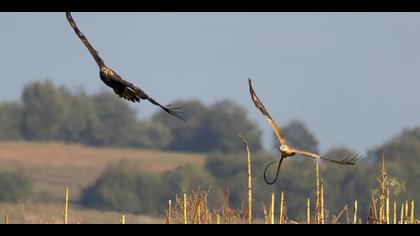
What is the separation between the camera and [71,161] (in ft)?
287

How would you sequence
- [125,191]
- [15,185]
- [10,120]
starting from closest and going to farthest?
1. [15,185]
2. [125,191]
3. [10,120]

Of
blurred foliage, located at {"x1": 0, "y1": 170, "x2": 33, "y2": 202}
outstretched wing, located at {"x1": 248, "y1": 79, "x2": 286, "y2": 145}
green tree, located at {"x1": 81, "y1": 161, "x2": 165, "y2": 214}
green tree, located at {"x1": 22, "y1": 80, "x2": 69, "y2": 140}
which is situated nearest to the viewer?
outstretched wing, located at {"x1": 248, "y1": 79, "x2": 286, "y2": 145}

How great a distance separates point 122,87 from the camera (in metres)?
14.6

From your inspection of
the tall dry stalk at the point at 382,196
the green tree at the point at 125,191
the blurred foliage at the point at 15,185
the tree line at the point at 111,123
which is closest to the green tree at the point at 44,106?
the tree line at the point at 111,123

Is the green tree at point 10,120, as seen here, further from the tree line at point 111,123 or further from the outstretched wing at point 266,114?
the outstretched wing at point 266,114

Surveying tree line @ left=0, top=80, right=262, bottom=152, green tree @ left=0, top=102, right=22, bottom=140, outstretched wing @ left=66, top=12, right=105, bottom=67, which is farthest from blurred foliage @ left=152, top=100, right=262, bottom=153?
outstretched wing @ left=66, top=12, right=105, bottom=67

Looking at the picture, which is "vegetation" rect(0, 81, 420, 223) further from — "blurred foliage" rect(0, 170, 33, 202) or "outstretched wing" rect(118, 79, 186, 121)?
"outstretched wing" rect(118, 79, 186, 121)

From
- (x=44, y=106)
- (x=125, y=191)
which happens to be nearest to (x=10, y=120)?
(x=44, y=106)

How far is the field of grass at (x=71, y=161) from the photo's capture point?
8081 centimetres

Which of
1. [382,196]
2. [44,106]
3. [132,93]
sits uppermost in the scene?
[44,106]

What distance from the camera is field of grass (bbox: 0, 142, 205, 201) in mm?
80812

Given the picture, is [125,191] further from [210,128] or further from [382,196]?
[382,196]
